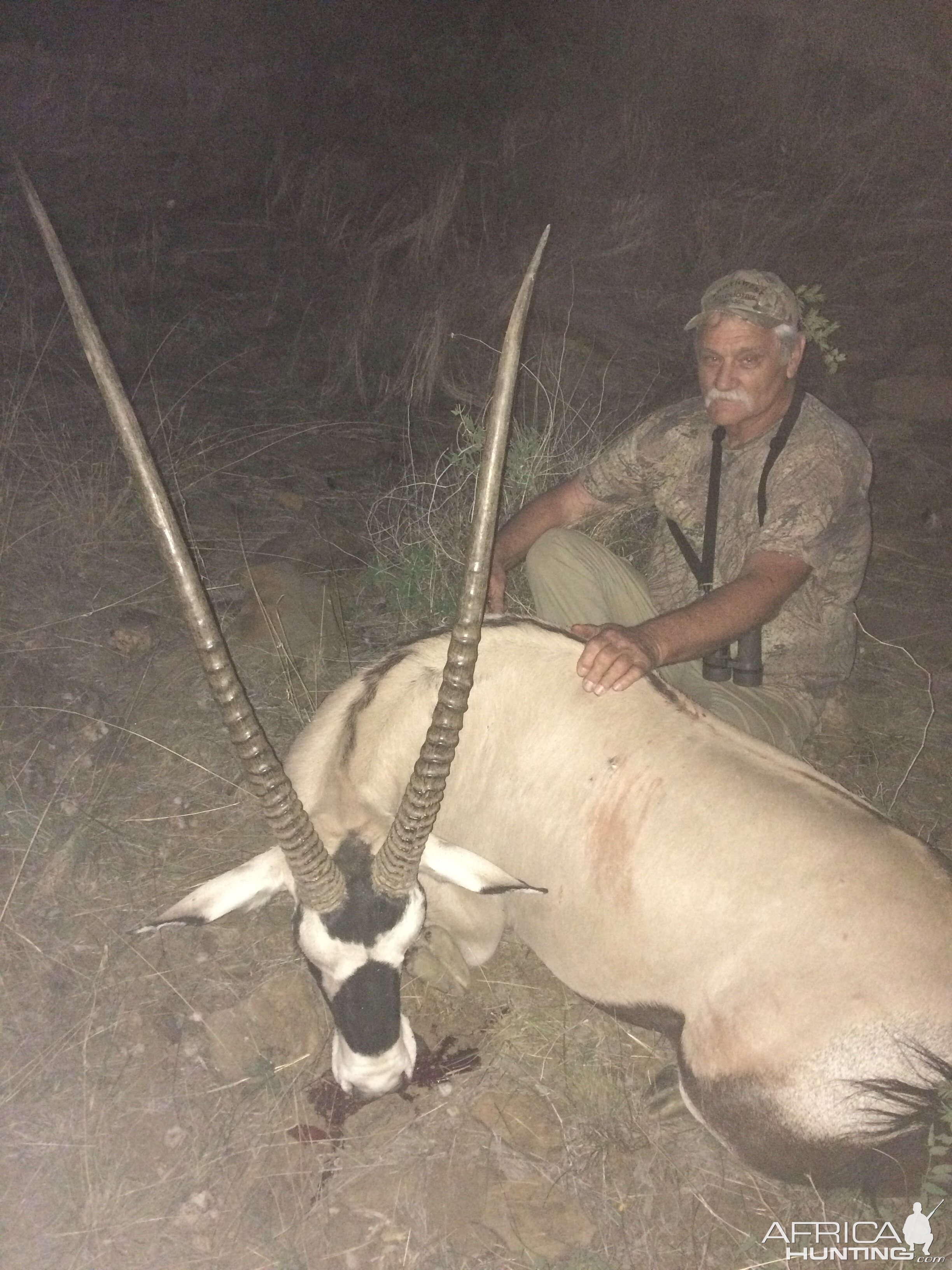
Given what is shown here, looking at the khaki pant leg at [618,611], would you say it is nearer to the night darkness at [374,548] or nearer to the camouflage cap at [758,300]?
the night darkness at [374,548]

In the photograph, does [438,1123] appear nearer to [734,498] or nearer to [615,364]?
[734,498]

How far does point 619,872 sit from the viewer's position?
3.22m

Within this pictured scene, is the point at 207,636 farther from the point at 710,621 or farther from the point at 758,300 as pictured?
the point at 758,300

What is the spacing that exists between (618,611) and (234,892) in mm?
2287

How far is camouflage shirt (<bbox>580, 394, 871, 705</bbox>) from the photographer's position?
13.3 feet

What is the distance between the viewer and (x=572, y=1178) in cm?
319

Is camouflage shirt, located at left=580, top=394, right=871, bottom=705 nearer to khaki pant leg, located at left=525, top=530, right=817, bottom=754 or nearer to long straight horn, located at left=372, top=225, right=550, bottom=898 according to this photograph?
khaki pant leg, located at left=525, top=530, right=817, bottom=754

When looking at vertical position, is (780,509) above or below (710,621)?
above

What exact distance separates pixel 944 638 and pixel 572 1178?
4165 millimetres

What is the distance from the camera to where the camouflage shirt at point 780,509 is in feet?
13.3

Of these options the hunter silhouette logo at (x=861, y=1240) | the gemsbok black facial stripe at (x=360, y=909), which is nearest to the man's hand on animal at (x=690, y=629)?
the gemsbok black facial stripe at (x=360, y=909)

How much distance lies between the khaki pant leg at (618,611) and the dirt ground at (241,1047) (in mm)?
785

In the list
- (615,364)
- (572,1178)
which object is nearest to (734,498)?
(572,1178)

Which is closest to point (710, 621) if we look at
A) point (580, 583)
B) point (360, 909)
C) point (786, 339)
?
point (580, 583)
